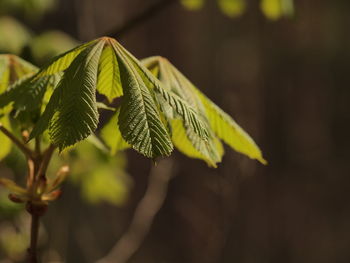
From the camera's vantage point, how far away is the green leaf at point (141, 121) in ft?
2.33

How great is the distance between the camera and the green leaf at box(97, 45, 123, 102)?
2.69 feet

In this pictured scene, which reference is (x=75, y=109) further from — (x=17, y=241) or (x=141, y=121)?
(x=17, y=241)

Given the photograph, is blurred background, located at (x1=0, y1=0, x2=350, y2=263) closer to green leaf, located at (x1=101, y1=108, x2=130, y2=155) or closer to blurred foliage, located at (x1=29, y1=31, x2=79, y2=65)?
blurred foliage, located at (x1=29, y1=31, x2=79, y2=65)

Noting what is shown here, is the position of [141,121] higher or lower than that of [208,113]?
higher

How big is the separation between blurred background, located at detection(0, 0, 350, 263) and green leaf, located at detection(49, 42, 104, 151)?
3224mm

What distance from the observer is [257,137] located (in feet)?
14.5

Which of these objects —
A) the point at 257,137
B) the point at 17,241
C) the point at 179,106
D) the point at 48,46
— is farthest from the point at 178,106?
the point at 257,137

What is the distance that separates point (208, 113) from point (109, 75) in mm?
200

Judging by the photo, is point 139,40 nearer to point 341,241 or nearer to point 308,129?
point 308,129

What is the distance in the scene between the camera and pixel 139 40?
4.62 metres

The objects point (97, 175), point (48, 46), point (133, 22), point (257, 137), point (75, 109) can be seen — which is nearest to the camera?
point (75, 109)

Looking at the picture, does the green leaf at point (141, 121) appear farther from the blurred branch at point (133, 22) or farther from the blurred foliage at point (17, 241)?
Answer: the blurred foliage at point (17, 241)

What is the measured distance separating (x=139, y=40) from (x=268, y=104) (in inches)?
42.3

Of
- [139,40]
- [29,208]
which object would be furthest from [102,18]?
[29,208]
